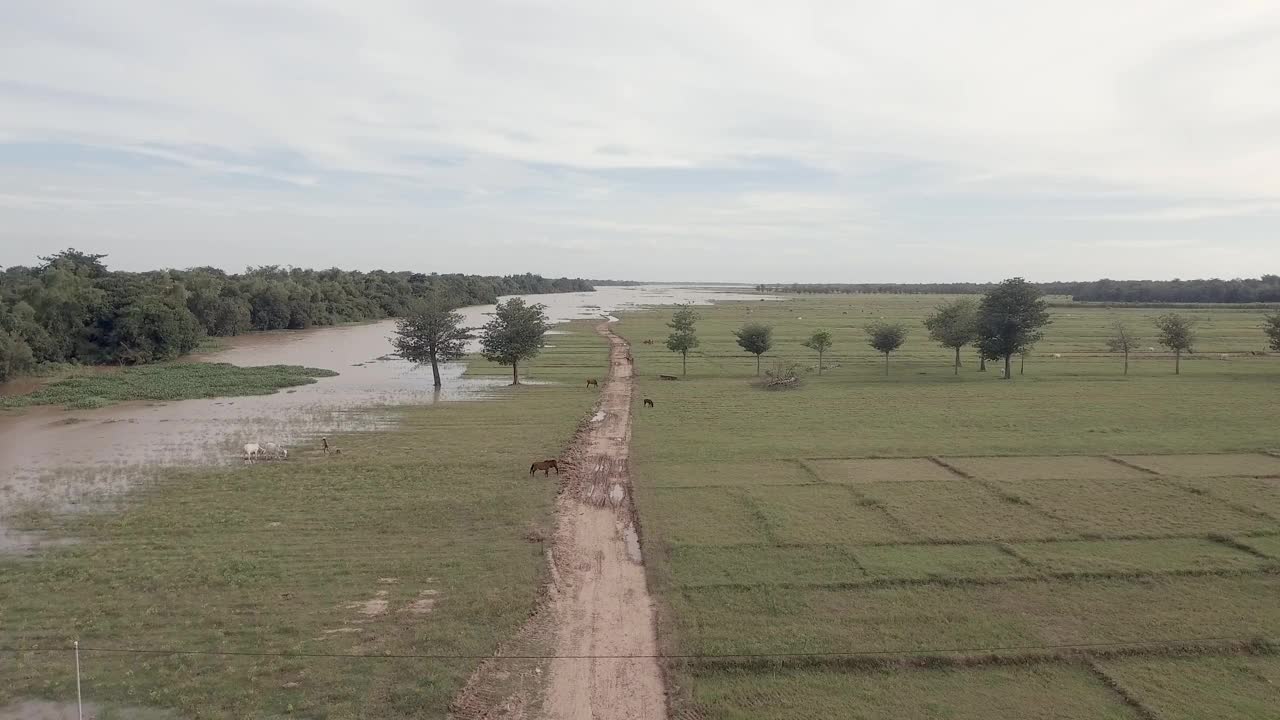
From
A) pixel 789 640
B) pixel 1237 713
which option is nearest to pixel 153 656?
pixel 789 640

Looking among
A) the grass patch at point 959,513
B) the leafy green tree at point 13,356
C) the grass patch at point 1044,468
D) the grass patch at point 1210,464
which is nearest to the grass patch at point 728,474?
the grass patch at point 959,513

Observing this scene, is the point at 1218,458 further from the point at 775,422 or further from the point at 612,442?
the point at 612,442

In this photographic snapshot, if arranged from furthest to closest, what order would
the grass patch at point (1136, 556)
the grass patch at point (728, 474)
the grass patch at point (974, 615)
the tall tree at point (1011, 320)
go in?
the tall tree at point (1011, 320) → the grass patch at point (728, 474) → the grass patch at point (1136, 556) → the grass patch at point (974, 615)

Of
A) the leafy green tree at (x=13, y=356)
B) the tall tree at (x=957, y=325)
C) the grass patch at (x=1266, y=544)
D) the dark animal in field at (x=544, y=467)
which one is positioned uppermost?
the tall tree at (x=957, y=325)

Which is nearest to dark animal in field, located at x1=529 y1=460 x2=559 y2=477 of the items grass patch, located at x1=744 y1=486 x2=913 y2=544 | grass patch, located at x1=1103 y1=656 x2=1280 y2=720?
grass patch, located at x1=744 y1=486 x2=913 y2=544

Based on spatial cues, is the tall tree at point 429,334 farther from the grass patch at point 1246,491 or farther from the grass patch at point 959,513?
the grass patch at point 1246,491

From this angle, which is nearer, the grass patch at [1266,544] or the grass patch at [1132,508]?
the grass patch at [1266,544]
